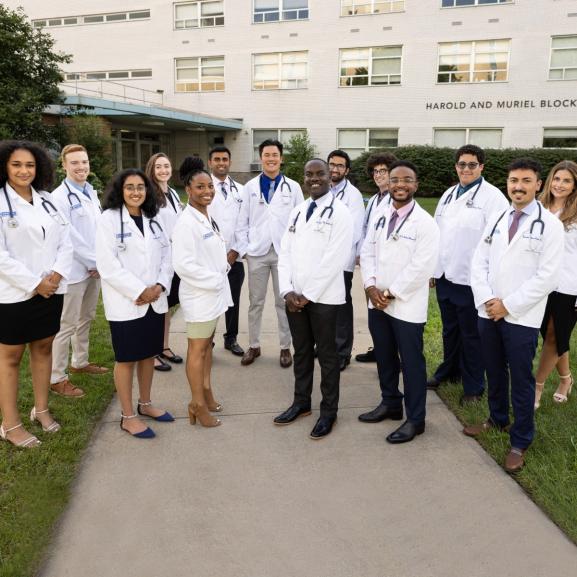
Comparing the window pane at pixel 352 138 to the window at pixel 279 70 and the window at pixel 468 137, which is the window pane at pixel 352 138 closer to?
the window at pixel 279 70

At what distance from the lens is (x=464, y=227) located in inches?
175

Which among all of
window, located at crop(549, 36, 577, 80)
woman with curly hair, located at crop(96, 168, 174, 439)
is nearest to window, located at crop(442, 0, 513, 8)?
window, located at crop(549, 36, 577, 80)

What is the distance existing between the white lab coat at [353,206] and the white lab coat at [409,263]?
1.26m

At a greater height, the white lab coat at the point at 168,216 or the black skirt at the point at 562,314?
the white lab coat at the point at 168,216

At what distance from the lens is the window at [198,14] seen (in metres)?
28.6

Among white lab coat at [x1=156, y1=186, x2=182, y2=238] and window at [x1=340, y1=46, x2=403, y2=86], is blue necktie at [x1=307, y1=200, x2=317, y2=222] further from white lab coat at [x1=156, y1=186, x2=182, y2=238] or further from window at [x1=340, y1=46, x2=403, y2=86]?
window at [x1=340, y1=46, x2=403, y2=86]

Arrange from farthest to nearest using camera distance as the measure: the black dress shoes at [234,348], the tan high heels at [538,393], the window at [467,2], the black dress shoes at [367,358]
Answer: the window at [467,2]
the black dress shoes at [234,348]
the black dress shoes at [367,358]
the tan high heels at [538,393]

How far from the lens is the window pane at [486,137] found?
25.9 m

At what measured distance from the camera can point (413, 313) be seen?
12.9ft

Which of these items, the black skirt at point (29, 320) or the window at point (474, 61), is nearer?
the black skirt at point (29, 320)

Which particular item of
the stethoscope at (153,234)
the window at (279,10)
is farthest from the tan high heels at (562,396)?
the window at (279,10)

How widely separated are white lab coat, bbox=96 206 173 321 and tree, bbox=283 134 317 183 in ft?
74.8

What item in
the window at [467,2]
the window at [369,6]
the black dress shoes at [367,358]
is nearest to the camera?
the black dress shoes at [367,358]

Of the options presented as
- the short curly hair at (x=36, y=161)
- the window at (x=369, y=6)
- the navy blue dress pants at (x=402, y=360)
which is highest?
the window at (x=369, y=6)
